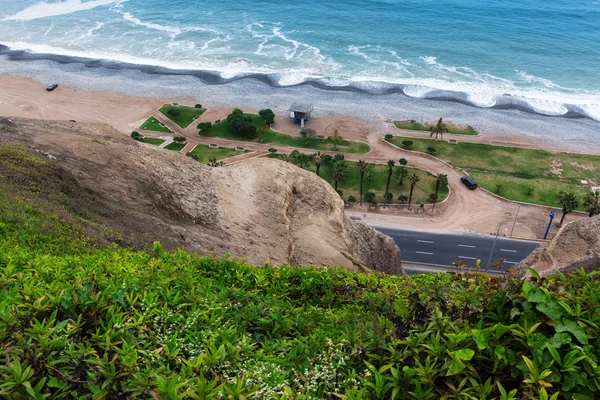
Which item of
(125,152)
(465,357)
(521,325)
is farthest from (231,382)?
(125,152)

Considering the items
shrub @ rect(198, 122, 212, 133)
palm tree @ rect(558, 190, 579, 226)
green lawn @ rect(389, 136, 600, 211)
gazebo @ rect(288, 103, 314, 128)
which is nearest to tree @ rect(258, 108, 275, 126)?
gazebo @ rect(288, 103, 314, 128)

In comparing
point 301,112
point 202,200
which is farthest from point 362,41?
point 202,200

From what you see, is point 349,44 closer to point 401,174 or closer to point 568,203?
point 401,174

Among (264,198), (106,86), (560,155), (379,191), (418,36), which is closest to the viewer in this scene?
(264,198)

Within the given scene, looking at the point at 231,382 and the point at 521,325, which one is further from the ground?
the point at 521,325

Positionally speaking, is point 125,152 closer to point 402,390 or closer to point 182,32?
point 402,390

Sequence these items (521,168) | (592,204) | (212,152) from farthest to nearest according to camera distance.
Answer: (521,168)
(212,152)
(592,204)

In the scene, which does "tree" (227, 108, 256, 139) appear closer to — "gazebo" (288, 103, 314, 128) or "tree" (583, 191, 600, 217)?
"gazebo" (288, 103, 314, 128)

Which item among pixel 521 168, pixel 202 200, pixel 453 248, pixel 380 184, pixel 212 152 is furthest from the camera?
pixel 521 168
